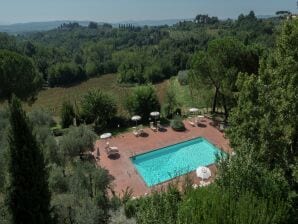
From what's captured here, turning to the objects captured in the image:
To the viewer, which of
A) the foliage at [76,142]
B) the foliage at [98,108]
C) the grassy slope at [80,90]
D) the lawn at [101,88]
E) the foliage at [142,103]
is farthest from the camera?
the grassy slope at [80,90]

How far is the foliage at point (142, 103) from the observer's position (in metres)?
32.3

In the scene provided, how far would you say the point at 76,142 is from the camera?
2094 centimetres

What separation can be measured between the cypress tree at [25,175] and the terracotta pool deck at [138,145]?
28.6 feet

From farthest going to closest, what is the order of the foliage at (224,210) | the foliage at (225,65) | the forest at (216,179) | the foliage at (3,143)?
the foliage at (225,65) < the foliage at (3,143) < the forest at (216,179) < the foliage at (224,210)

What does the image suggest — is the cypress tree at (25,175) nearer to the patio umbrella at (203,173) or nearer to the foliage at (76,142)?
the foliage at (76,142)

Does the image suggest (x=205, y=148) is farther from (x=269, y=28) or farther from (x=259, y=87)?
(x=269, y=28)

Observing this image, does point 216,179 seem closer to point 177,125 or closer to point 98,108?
point 177,125

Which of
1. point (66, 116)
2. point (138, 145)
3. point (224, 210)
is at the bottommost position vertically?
point (138, 145)

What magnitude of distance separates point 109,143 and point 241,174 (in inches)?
688

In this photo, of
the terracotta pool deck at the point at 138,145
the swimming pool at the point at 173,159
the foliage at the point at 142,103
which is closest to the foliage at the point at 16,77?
the foliage at the point at 142,103

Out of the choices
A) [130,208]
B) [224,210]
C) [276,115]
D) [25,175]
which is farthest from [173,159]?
[224,210]

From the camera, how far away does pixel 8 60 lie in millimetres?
33250

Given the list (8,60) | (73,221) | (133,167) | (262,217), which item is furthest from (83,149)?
(8,60)

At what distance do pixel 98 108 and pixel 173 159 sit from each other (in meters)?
8.73
